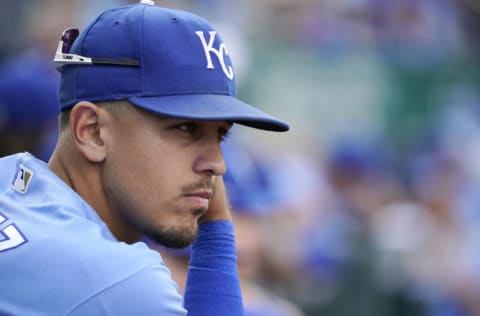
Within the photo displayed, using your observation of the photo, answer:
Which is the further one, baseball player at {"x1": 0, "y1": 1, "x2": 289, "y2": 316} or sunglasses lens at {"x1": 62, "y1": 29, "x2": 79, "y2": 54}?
sunglasses lens at {"x1": 62, "y1": 29, "x2": 79, "y2": 54}

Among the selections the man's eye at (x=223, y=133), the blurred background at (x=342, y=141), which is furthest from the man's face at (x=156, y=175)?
the blurred background at (x=342, y=141)

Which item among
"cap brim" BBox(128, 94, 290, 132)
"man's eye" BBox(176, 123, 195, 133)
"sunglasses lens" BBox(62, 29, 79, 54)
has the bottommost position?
"man's eye" BBox(176, 123, 195, 133)

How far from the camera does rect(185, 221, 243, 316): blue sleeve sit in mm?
3379

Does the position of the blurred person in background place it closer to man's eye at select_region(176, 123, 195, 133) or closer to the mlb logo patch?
the mlb logo patch

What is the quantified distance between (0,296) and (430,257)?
6.02m

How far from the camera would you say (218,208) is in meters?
3.66

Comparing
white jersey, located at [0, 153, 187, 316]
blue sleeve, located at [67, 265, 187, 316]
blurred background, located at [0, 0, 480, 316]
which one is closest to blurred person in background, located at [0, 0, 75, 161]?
blurred background, located at [0, 0, 480, 316]

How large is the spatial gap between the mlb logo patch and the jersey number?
20 centimetres

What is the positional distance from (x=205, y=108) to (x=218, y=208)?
2.17 feet

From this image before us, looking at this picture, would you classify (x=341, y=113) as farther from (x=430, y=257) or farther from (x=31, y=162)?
(x=31, y=162)

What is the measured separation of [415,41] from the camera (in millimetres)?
11742

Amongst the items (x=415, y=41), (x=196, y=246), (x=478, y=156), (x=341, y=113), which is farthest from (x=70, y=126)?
(x=415, y=41)

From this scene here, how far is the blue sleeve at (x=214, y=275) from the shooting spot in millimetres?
3379

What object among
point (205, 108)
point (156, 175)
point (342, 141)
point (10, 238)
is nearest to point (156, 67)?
point (205, 108)
